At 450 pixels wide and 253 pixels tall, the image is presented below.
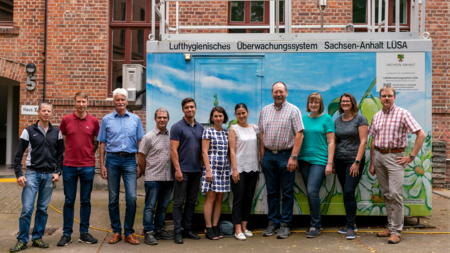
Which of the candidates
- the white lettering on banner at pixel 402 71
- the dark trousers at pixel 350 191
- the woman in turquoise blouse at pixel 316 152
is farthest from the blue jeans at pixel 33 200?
the white lettering on banner at pixel 402 71

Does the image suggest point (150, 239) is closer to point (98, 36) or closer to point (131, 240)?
point (131, 240)

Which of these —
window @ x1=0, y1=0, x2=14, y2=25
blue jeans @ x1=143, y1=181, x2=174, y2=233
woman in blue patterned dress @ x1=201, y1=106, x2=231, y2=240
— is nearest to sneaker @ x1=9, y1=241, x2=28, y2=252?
blue jeans @ x1=143, y1=181, x2=174, y2=233

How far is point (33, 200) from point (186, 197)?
1.86m

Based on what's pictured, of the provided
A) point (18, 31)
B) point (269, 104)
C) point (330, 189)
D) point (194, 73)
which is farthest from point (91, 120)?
point (18, 31)

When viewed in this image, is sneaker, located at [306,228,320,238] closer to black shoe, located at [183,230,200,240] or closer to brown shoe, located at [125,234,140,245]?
black shoe, located at [183,230,200,240]

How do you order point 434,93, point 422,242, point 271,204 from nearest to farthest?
point 422,242, point 271,204, point 434,93

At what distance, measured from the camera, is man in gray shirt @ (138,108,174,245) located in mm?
4926

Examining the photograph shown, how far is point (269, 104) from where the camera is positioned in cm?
534

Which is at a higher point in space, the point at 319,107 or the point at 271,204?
the point at 319,107

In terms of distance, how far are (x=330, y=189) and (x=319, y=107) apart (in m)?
1.22

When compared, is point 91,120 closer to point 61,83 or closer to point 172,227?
point 172,227

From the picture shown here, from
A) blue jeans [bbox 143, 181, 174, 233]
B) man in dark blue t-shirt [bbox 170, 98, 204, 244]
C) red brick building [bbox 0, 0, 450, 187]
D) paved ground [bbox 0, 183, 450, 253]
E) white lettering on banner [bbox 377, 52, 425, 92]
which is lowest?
paved ground [bbox 0, 183, 450, 253]

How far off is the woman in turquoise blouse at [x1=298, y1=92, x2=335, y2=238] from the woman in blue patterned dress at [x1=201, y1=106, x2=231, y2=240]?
1.07 meters

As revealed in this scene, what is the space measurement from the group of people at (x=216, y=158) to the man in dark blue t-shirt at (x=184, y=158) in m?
0.01
